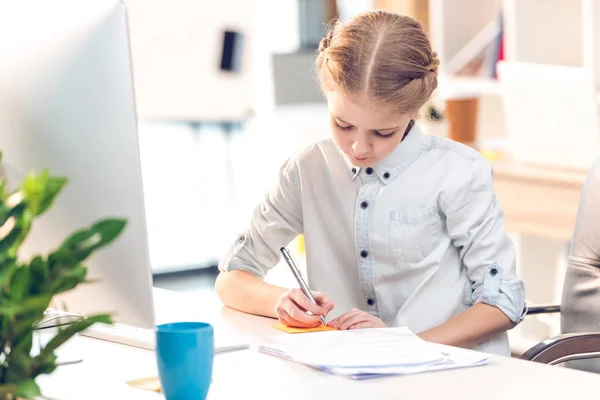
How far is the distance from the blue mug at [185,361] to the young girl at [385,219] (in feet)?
1.24

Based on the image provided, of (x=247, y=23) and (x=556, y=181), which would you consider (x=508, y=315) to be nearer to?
(x=556, y=181)

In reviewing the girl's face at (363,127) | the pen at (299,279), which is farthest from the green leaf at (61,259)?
the girl's face at (363,127)

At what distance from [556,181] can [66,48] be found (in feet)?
6.42

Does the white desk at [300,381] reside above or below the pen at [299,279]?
below

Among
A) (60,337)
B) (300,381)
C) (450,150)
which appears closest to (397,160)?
(450,150)

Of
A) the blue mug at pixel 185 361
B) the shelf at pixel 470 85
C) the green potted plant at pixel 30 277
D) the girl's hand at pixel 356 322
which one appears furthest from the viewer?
the shelf at pixel 470 85

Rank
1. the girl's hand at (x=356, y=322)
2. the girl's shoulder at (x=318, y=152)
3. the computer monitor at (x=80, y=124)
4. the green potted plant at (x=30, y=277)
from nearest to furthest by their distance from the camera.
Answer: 1. the green potted plant at (x=30, y=277)
2. the computer monitor at (x=80, y=124)
3. the girl's hand at (x=356, y=322)
4. the girl's shoulder at (x=318, y=152)

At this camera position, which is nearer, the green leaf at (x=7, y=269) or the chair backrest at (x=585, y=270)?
the green leaf at (x=7, y=269)

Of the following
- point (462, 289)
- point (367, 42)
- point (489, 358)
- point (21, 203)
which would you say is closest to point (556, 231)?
point (462, 289)

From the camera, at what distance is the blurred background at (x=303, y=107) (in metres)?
2.94

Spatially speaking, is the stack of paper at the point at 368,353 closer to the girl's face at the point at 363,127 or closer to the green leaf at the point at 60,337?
the girl's face at the point at 363,127

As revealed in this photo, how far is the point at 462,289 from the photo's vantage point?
5.72ft

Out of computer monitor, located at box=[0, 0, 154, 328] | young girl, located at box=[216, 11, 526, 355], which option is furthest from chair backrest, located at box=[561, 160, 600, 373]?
computer monitor, located at box=[0, 0, 154, 328]

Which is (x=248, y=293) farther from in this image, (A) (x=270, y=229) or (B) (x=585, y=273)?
(B) (x=585, y=273)
